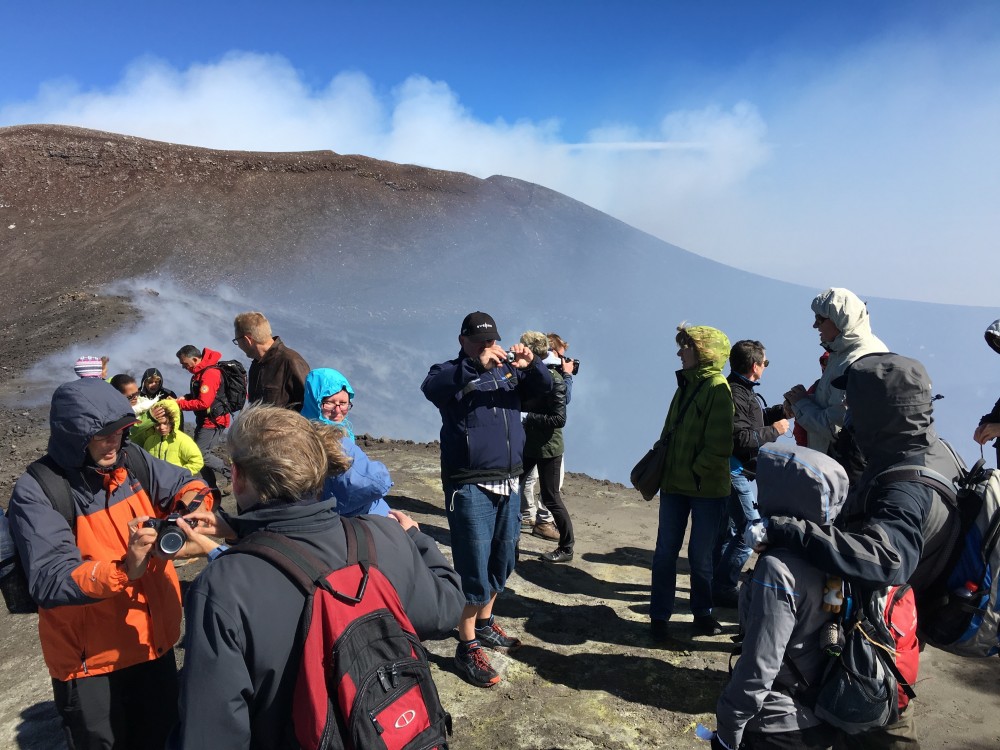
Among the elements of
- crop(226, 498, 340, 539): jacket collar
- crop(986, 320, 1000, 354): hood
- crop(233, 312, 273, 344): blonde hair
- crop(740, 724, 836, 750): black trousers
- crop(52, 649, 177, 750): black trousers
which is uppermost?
crop(986, 320, 1000, 354): hood

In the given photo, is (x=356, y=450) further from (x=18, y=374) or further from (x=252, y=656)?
(x=18, y=374)

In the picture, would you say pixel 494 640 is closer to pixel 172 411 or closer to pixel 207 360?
pixel 172 411

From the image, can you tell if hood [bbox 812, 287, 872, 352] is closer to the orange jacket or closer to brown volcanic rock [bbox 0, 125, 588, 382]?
the orange jacket

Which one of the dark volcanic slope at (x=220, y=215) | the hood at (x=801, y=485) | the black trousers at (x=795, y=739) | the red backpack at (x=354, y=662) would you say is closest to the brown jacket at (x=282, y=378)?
the red backpack at (x=354, y=662)

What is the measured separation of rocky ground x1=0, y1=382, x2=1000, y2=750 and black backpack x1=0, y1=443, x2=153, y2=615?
1.86m

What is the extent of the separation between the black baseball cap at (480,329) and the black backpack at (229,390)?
430 centimetres

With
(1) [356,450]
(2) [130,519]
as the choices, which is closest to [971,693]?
(1) [356,450]

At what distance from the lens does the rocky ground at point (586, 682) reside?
381cm

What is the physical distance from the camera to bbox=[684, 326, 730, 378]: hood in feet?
15.0

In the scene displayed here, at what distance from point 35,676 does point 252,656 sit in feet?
12.1

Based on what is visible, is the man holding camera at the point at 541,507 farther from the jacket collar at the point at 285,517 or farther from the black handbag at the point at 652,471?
the jacket collar at the point at 285,517

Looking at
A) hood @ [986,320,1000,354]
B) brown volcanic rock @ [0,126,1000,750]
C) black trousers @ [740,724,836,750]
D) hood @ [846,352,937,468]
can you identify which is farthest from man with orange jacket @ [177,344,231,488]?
hood @ [986,320,1000,354]

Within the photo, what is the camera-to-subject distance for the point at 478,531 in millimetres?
4176

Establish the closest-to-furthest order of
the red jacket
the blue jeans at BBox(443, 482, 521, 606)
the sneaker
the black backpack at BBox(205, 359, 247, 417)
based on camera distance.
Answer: the blue jeans at BBox(443, 482, 521, 606) < the sneaker < the red jacket < the black backpack at BBox(205, 359, 247, 417)
